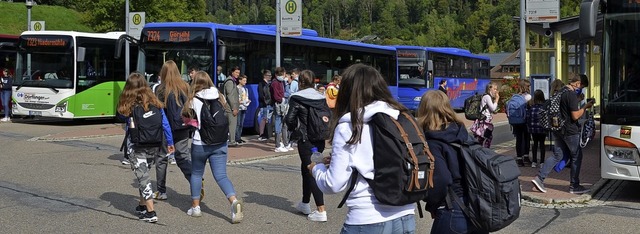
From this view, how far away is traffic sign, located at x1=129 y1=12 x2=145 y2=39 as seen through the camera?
24047mm

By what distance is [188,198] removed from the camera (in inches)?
379

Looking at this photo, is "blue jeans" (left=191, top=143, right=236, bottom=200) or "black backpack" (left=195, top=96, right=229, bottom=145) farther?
"blue jeans" (left=191, top=143, right=236, bottom=200)

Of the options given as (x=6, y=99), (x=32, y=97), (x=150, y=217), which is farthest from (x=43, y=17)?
(x=150, y=217)

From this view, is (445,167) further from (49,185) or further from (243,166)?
(243,166)

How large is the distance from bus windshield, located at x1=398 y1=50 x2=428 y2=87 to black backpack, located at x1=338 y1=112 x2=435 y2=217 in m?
26.5

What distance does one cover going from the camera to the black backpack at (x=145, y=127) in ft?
26.0

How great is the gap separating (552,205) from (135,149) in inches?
199

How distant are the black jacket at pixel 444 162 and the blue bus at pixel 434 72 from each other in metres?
24.1

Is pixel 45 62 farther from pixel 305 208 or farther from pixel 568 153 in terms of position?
pixel 568 153

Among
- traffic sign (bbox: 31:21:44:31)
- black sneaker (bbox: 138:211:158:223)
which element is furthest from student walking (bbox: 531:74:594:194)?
traffic sign (bbox: 31:21:44:31)

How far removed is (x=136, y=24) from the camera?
24.3 metres

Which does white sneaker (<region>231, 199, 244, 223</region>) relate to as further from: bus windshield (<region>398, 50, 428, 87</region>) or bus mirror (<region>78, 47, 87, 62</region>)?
bus windshield (<region>398, 50, 428, 87</region>)

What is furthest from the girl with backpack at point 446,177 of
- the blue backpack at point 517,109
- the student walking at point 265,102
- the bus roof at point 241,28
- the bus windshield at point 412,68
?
the bus windshield at point 412,68

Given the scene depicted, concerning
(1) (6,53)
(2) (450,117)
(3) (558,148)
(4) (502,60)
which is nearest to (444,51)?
(1) (6,53)
